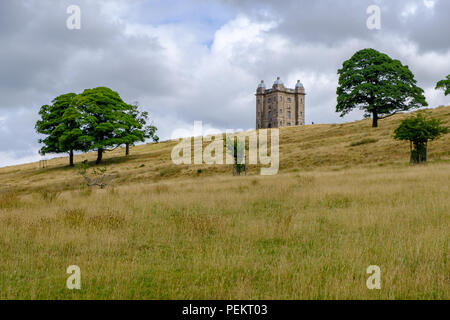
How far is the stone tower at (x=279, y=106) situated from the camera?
382 feet

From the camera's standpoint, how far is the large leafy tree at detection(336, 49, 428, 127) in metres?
42.8

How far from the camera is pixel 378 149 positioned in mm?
31516

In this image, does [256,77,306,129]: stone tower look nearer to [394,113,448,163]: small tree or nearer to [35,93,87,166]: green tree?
[35,93,87,166]: green tree

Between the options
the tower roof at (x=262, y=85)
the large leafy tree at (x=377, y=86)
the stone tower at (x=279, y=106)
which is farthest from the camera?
the tower roof at (x=262, y=85)

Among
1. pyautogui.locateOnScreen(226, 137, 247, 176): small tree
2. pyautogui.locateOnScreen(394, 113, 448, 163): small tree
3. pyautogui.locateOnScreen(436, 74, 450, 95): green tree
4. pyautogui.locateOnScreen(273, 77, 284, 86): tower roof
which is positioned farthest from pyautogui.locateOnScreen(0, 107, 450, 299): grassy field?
pyautogui.locateOnScreen(273, 77, 284, 86): tower roof

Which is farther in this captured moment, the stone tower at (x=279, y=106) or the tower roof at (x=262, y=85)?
the tower roof at (x=262, y=85)

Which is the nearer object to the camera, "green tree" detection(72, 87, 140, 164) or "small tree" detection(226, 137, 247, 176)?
"small tree" detection(226, 137, 247, 176)

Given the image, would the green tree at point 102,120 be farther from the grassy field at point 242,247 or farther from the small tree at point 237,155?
the grassy field at point 242,247

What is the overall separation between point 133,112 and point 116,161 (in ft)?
31.1

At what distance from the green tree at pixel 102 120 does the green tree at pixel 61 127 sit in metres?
1.09

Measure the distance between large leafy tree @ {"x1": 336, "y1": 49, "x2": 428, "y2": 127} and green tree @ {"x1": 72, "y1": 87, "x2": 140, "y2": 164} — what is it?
27.9m

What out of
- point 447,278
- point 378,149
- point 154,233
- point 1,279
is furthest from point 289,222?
point 378,149

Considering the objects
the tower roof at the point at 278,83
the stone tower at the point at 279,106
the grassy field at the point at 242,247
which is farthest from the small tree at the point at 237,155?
the tower roof at the point at 278,83

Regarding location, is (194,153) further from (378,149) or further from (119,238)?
(119,238)
